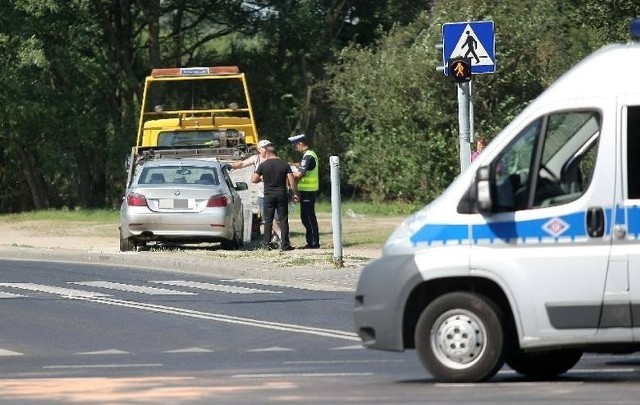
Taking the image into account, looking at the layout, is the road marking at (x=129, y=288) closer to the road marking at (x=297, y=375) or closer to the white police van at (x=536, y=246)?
the road marking at (x=297, y=375)

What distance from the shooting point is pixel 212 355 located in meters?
14.1

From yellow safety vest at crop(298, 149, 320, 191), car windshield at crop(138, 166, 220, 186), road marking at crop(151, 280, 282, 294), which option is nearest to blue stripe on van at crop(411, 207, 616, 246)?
road marking at crop(151, 280, 282, 294)

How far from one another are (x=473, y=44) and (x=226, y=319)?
15.1ft

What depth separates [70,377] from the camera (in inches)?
488

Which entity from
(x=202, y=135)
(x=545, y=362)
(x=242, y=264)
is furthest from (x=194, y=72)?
(x=545, y=362)

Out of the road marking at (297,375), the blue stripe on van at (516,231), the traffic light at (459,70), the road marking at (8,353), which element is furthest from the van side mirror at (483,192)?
the traffic light at (459,70)

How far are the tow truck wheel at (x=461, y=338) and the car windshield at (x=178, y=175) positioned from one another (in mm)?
15900

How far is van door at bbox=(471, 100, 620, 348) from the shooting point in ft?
36.2

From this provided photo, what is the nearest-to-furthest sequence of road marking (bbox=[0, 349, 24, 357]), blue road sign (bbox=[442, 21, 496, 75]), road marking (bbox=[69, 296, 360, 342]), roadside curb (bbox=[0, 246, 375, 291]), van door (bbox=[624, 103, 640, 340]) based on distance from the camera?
van door (bbox=[624, 103, 640, 340]), road marking (bbox=[0, 349, 24, 357]), road marking (bbox=[69, 296, 360, 342]), blue road sign (bbox=[442, 21, 496, 75]), roadside curb (bbox=[0, 246, 375, 291])

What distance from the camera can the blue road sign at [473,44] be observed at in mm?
19516

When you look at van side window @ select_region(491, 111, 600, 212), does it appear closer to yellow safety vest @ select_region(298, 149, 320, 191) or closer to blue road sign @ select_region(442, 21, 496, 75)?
blue road sign @ select_region(442, 21, 496, 75)

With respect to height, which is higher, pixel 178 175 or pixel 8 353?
pixel 178 175

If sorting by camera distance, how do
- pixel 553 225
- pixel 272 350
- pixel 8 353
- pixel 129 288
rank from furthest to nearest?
pixel 129 288, pixel 8 353, pixel 272 350, pixel 553 225

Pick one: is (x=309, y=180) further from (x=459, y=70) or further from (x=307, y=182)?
(x=459, y=70)
